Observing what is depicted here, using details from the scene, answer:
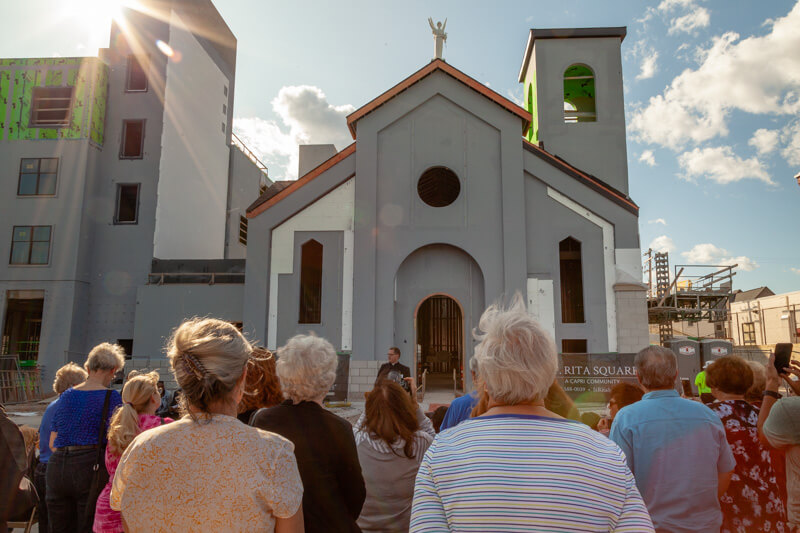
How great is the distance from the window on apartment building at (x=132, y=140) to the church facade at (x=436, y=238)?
8.12 m

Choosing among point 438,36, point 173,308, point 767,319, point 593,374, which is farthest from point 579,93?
point 767,319

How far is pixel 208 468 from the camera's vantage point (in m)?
2.04

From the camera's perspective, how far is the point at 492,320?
6.93 ft

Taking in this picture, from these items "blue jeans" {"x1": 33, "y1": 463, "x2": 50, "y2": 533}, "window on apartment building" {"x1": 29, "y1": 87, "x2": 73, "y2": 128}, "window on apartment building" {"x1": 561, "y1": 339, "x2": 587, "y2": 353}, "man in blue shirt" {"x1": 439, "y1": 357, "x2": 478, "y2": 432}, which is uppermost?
"window on apartment building" {"x1": 29, "y1": 87, "x2": 73, "y2": 128}

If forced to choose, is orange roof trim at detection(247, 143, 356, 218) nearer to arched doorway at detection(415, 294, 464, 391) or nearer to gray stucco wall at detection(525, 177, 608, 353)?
gray stucco wall at detection(525, 177, 608, 353)

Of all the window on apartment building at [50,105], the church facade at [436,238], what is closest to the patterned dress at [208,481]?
the church facade at [436,238]

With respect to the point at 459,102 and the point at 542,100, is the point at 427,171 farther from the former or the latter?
the point at 542,100

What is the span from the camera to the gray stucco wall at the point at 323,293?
1742 centimetres

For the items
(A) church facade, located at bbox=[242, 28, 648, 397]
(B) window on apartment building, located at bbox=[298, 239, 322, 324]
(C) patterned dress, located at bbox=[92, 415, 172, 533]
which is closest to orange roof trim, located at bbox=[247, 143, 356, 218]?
(A) church facade, located at bbox=[242, 28, 648, 397]

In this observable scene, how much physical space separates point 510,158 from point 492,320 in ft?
53.9

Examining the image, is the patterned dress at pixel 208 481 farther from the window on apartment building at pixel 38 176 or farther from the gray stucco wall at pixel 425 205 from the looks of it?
the window on apartment building at pixel 38 176

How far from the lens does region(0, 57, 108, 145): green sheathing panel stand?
22.3 metres

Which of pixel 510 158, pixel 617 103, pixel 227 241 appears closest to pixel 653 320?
pixel 617 103

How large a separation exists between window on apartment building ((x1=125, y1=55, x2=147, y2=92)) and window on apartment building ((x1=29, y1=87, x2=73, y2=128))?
237cm
